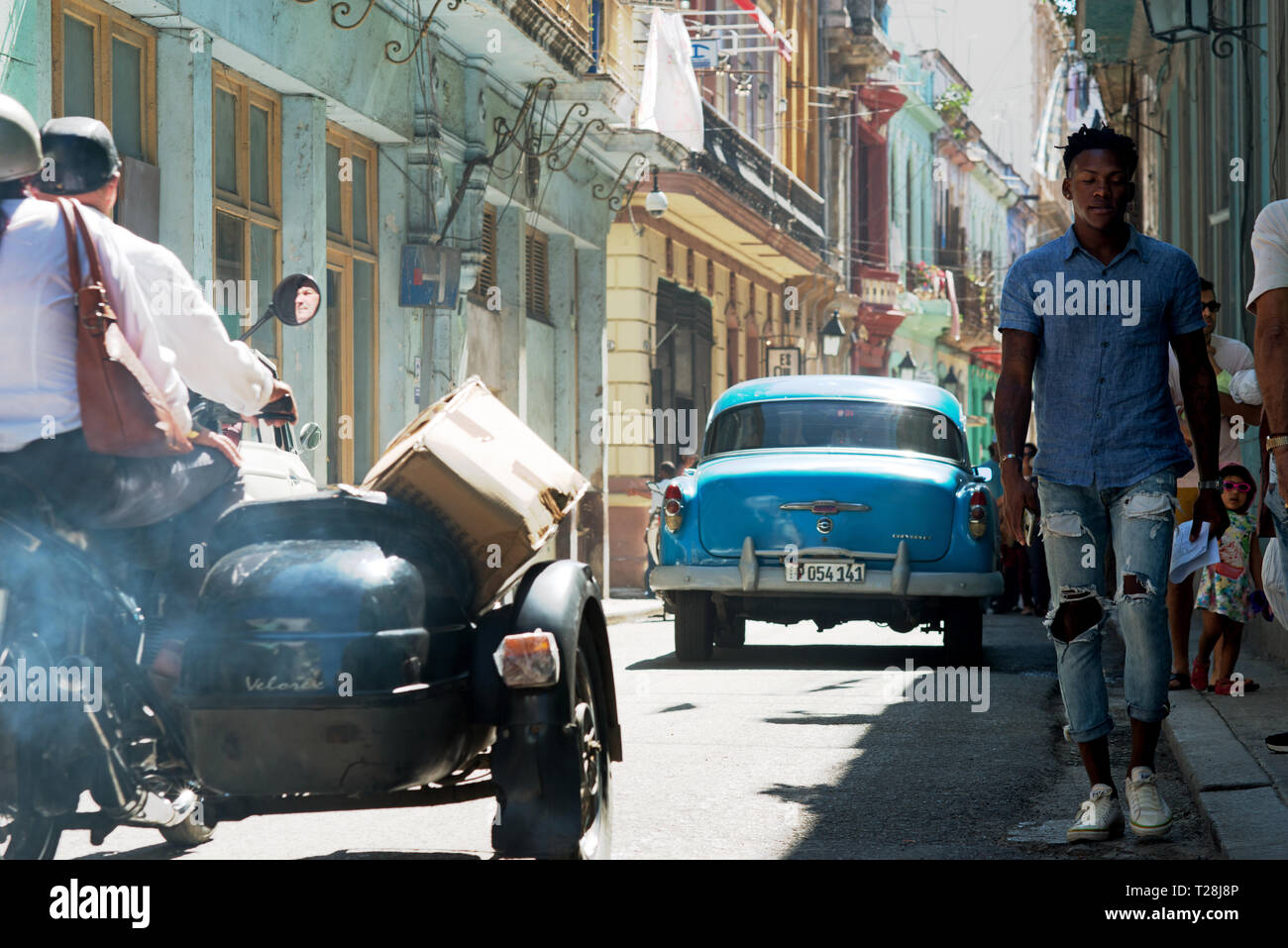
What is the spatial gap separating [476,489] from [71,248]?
41.5 inches

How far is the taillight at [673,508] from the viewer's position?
475 inches

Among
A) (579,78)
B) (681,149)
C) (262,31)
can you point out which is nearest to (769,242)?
(681,149)

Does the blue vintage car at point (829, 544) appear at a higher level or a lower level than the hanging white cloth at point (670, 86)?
lower

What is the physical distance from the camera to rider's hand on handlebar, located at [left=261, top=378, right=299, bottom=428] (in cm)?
491

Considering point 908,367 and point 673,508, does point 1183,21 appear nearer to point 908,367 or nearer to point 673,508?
point 673,508

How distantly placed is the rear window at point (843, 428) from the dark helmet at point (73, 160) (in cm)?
871

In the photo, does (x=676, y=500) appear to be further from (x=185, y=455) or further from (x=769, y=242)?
(x=769, y=242)

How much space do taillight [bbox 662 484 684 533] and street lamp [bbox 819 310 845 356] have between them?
25579mm

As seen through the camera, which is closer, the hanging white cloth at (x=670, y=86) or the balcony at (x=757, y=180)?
the hanging white cloth at (x=670, y=86)

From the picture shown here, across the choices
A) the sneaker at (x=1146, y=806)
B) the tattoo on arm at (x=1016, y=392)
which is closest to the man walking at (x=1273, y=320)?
the tattoo on arm at (x=1016, y=392)

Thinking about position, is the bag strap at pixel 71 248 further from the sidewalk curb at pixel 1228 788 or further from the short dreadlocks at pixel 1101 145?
the sidewalk curb at pixel 1228 788

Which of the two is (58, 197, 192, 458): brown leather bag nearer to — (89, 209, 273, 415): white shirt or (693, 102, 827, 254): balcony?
(89, 209, 273, 415): white shirt

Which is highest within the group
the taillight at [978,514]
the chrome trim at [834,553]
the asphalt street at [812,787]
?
the taillight at [978,514]
